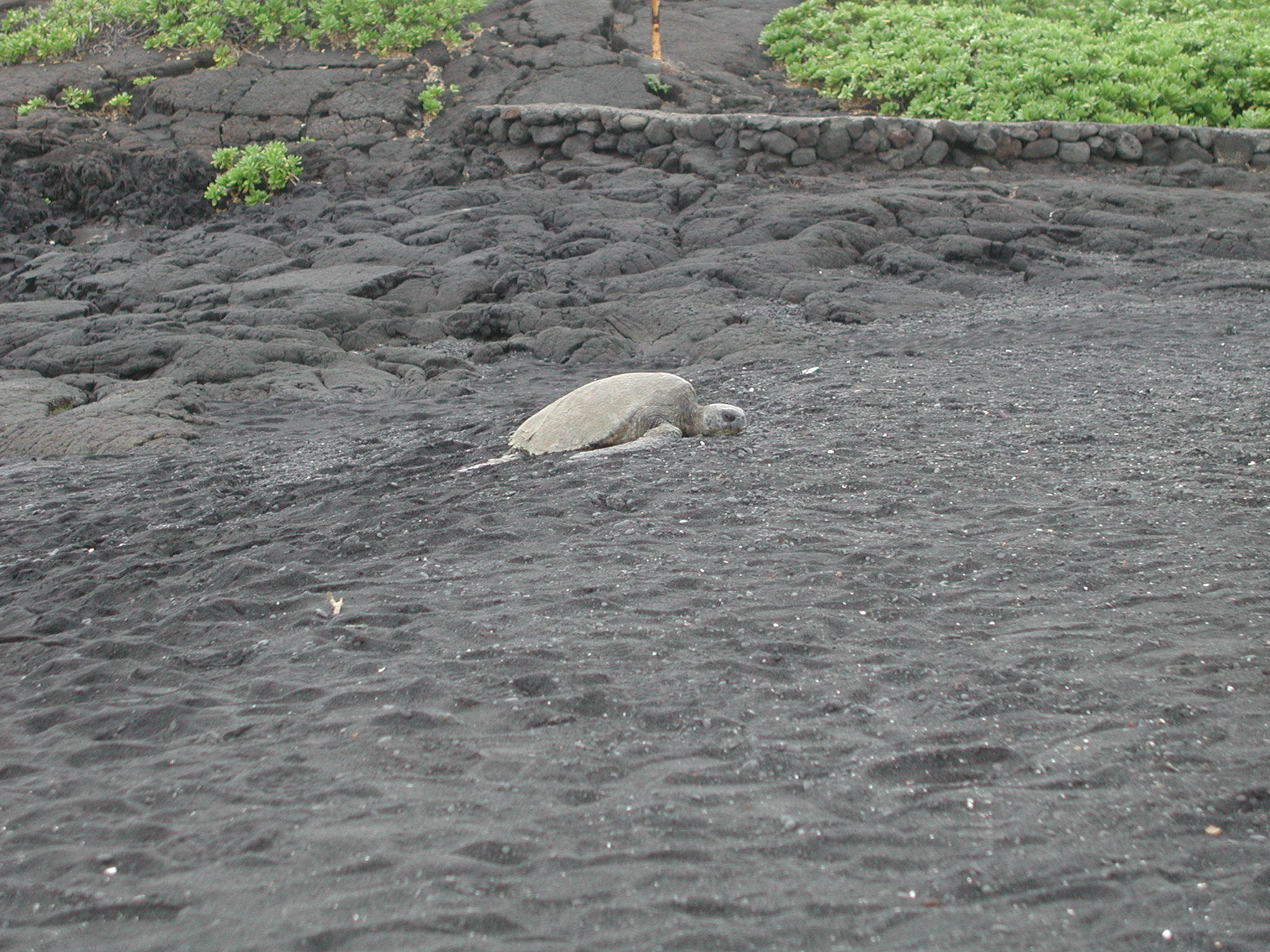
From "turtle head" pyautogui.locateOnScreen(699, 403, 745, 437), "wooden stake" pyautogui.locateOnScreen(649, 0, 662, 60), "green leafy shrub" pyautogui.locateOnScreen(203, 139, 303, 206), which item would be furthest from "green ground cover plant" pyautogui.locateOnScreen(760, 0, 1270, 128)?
"turtle head" pyautogui.locateOnScreen(699, 403, 745, 437)

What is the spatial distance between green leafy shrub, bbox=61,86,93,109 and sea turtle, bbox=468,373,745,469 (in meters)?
12.1

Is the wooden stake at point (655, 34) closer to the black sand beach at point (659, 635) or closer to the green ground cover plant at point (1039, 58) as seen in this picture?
the green ground cover plant at point (1039, 58)

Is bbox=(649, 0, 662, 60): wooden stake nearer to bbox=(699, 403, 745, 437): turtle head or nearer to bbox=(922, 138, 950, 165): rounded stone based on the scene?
bbox=(922, 138, 950, 165): rounded stone

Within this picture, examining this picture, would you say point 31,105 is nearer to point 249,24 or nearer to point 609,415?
point 249,24

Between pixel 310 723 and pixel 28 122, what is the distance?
1414cm

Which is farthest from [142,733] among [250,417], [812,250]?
[812,250]

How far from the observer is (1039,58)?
1249 centimetres

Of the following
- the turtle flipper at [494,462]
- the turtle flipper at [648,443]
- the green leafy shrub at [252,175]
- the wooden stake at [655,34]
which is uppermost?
the wooden stake at [655,34]

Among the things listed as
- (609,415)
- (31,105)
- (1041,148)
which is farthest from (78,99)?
(1041,148)

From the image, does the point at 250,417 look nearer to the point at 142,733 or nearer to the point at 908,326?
the point at 142,733

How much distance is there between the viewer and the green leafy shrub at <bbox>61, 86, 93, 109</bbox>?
13695 millimetres

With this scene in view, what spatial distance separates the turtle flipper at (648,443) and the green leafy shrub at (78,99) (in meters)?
12.6

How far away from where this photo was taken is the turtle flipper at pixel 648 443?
15.8ft

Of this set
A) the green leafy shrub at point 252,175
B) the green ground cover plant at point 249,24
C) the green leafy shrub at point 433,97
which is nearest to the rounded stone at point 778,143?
the green leafy shrub at point 433,97
